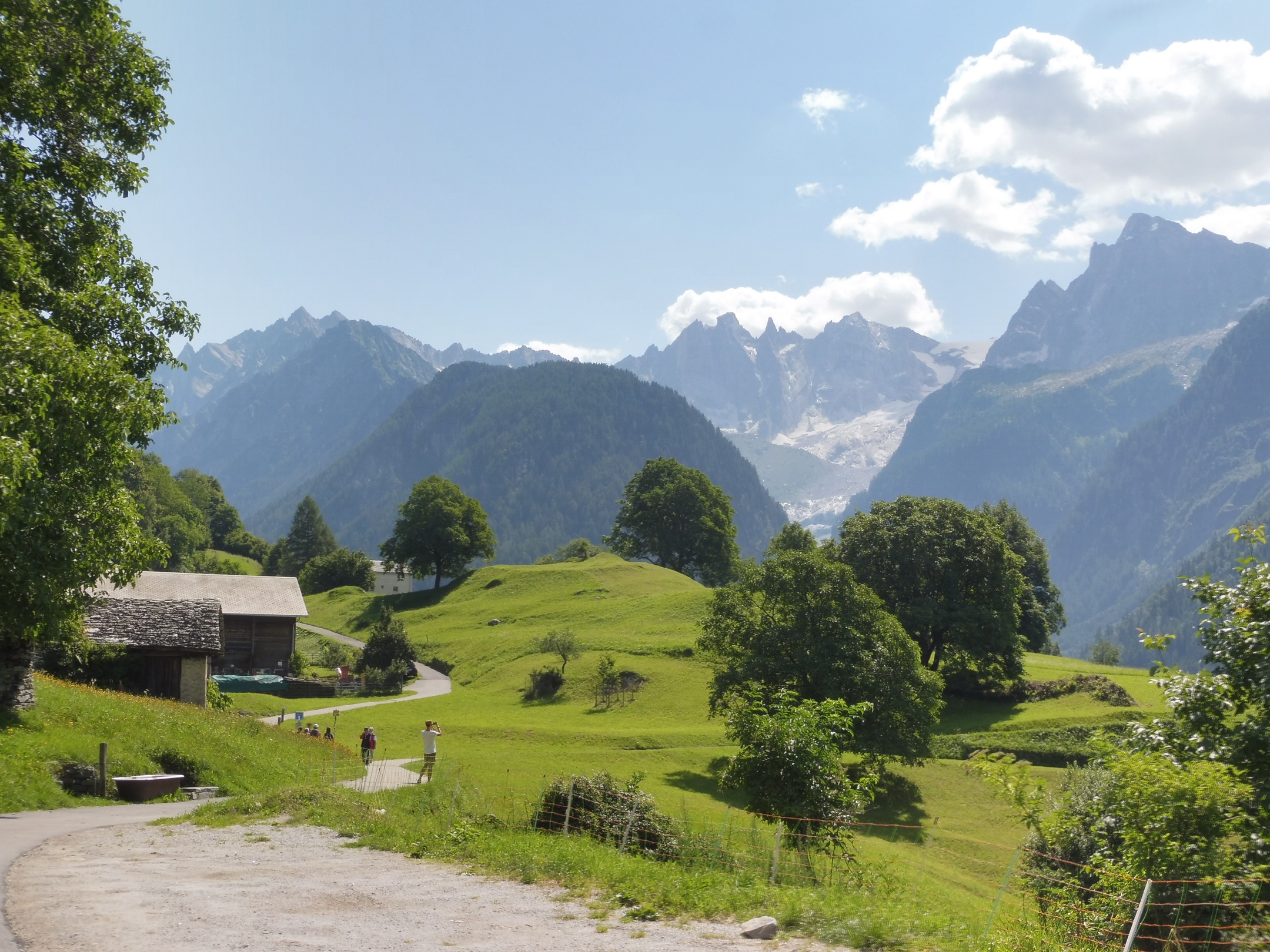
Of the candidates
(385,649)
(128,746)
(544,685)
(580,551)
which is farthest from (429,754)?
(580,551)

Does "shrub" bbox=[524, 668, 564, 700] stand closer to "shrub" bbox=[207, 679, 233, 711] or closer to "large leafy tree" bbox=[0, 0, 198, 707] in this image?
A: "shrub" bbox=[207, 679, 233, 711]

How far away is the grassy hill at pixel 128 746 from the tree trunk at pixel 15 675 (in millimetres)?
466

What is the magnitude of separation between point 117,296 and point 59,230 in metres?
1.67

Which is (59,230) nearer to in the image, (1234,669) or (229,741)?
(229,741)

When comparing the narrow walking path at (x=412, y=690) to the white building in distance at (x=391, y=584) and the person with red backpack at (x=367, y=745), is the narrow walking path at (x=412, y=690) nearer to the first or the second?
the person with red backpack at (x=367, y=745)

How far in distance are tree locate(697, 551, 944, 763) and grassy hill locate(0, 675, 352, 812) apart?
962 inches

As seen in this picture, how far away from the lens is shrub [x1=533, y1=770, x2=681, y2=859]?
1752 cm

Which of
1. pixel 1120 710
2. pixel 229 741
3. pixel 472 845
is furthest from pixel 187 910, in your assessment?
pixel 1120 710

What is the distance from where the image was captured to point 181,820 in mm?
21656

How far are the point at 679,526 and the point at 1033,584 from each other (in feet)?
152

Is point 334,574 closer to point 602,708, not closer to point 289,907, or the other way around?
point 602,708

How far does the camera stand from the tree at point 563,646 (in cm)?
6962

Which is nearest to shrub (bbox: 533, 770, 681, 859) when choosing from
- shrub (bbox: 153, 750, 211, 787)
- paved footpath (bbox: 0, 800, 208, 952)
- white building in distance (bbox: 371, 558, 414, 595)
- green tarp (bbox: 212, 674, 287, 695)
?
paved footpath (bbox: 0, 800, 208, 952)

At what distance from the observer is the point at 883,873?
16.4 meters
